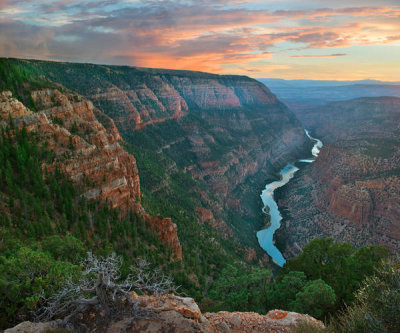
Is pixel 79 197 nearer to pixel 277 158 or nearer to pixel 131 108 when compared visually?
pixel 131 108

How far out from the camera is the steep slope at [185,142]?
3046 inches

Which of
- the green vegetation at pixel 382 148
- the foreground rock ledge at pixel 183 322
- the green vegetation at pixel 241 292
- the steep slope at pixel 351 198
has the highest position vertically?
the foreground rock ledge at pixel 183 322

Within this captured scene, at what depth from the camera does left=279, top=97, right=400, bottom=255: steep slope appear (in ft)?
221

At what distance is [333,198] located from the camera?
8112 cm

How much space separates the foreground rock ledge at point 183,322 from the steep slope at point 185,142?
36360 mm

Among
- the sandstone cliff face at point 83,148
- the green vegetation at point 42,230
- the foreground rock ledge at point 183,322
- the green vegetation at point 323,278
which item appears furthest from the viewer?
the sandstone cliff face at point 83,148

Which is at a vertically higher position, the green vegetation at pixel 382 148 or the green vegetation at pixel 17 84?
the green vegetation at pixel 17 84

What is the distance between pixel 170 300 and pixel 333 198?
7868 cm

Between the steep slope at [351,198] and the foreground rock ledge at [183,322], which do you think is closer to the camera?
the foreground rock ledge at [183,322]

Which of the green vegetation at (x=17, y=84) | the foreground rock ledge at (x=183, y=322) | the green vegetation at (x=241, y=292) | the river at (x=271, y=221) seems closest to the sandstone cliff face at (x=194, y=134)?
the river at (x=271, y=221)

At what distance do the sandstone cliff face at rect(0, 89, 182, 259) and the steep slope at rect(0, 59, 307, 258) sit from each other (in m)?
10.5

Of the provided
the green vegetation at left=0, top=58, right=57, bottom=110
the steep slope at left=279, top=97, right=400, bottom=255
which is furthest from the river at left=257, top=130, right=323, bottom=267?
the green vegetation at left=0, top=58, right=57, bottom=110

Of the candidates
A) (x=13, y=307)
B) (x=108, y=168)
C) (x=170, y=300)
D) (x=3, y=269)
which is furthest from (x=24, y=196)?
(x=170, y=300)

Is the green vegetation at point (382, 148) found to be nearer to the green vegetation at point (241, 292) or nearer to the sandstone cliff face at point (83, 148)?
Answer: the sandstone cliff face at point (83, 148)
